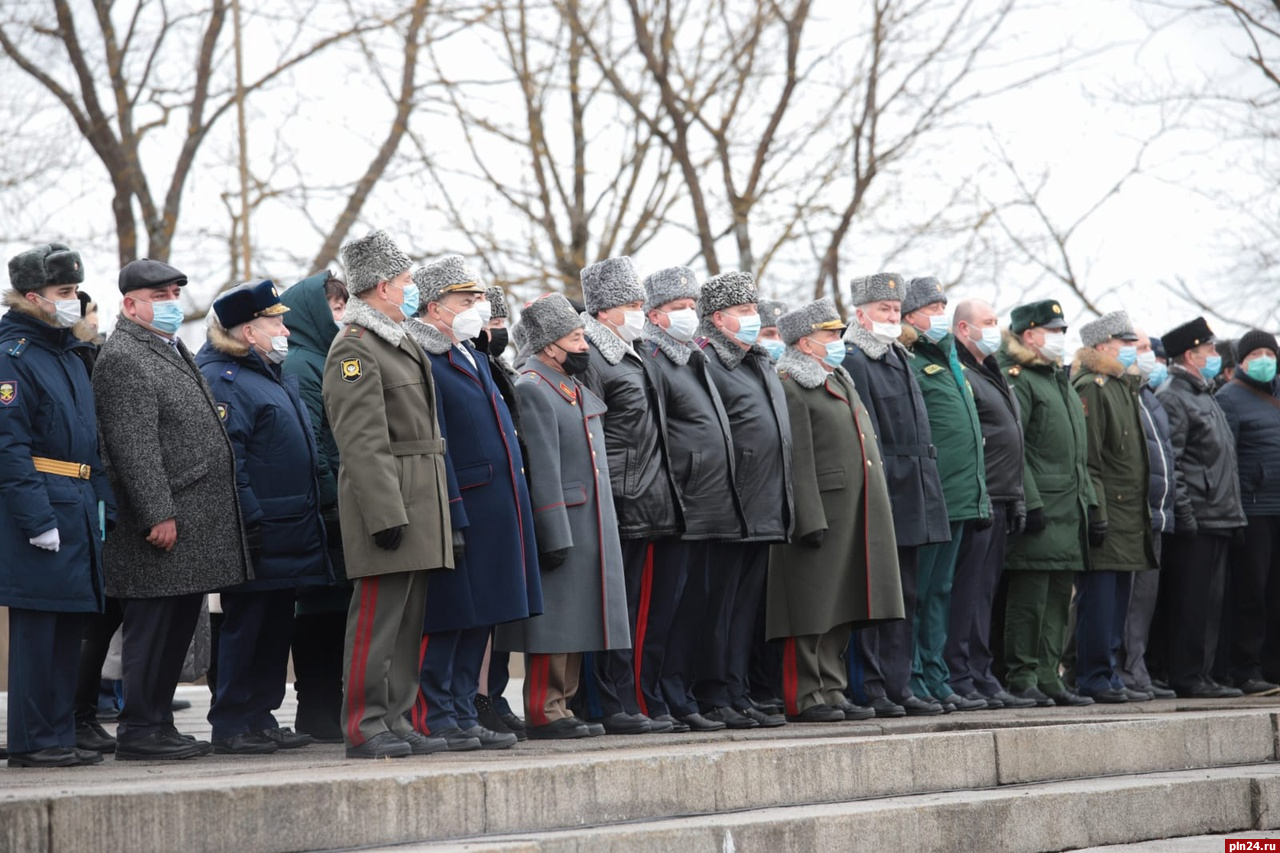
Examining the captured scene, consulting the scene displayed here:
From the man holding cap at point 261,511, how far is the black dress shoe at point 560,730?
40.6 inches

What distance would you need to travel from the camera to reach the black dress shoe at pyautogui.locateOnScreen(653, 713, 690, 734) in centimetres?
A: 817

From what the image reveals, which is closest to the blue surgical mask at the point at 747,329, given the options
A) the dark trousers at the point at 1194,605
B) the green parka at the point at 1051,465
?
the green parka at the point at 1051,465

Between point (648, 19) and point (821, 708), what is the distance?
13273 millimetres

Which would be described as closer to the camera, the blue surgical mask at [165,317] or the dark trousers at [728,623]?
the blue surgical mask at [165,317]

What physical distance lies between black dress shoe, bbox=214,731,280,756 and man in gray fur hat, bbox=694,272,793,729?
2.30 meters

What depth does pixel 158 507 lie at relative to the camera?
23.0 feet

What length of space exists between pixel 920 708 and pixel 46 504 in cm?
480

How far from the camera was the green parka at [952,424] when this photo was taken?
31.6ft

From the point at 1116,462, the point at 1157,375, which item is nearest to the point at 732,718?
the point at 1116,462

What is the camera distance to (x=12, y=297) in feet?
23.0

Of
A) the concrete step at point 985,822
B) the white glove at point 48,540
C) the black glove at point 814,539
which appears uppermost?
the white glove at point 48,540

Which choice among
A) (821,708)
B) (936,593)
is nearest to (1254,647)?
(936,593)

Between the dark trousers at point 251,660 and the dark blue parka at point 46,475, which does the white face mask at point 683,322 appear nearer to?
the dark trousers at point 251,660

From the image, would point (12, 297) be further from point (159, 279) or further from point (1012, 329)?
point (1012, 329)
